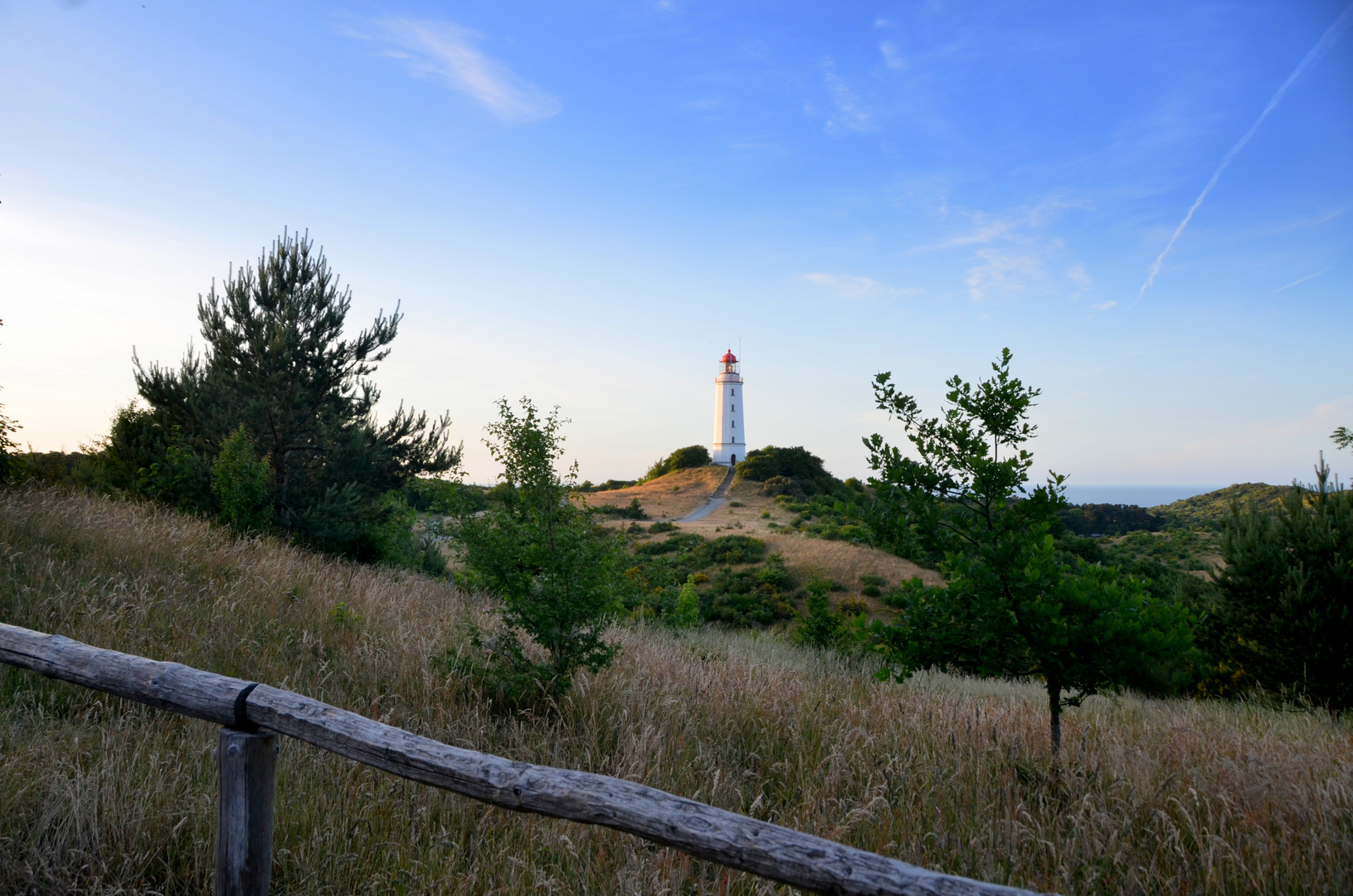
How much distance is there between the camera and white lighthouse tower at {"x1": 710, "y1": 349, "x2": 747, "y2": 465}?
59781 mm

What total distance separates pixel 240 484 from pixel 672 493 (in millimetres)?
39815

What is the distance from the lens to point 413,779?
2.50 m

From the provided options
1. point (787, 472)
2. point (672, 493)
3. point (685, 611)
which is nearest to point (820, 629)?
point (685, 611)

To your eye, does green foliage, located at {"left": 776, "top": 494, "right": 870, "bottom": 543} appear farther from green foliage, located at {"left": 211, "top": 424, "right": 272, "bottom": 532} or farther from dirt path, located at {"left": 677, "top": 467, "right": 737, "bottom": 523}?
Answer: green foliage, located at {"left": 211, "top": 424, "right": 272, "bottom": 532}

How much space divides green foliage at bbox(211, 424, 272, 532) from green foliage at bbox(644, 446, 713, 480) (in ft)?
158

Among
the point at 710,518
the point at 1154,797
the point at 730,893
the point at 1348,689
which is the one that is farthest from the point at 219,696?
the point at 710,518

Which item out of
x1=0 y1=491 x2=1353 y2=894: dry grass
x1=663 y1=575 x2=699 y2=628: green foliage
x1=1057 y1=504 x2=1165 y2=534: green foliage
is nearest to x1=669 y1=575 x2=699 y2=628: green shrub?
x1=663 y1=575 x2=699 y2=628: green foliage

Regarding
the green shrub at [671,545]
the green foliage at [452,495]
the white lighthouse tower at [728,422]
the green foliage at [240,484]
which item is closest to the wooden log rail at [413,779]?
the green foliage at [452,495]

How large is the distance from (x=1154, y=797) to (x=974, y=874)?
121 centimetres

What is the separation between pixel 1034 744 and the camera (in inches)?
194

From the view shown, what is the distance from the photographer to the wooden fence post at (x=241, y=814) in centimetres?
266

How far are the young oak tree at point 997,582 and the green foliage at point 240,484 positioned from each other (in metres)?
12.1

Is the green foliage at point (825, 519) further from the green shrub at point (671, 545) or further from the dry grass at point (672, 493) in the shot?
the dry grass at point (672, 493)

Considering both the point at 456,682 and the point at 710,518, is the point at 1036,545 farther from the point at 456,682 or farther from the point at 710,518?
the point at 710,518
